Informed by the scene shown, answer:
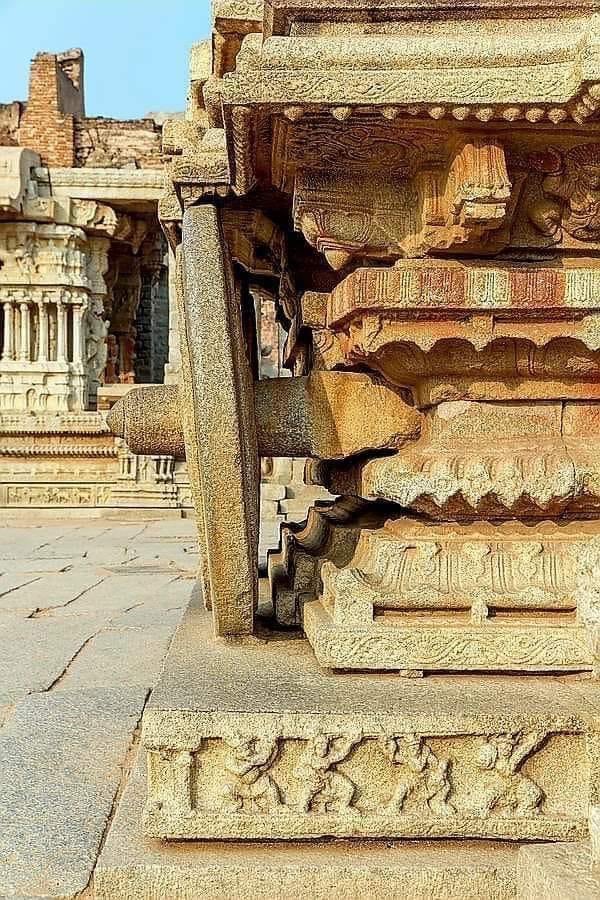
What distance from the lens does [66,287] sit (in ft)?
56.5

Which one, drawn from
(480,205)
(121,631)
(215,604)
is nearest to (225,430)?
(215,604)

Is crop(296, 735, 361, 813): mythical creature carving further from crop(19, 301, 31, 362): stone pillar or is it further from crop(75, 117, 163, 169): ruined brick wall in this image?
crop(75, 117, 163, 169): ruined brick wall

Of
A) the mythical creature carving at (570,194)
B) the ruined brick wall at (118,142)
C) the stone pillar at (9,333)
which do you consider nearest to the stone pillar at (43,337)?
the stone pillar at (9,333)

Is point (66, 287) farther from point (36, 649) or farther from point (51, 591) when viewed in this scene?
point (36, 649)

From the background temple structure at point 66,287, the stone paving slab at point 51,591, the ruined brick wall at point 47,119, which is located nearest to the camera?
the stone paving slab at point 51,591

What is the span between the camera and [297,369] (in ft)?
13.0

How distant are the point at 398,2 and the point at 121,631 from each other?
2.94 meters

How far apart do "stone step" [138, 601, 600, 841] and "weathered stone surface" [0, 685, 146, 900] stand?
0.21 metres

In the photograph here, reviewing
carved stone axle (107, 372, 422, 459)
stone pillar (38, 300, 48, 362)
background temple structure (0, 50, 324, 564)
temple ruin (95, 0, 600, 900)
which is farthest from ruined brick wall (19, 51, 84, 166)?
carved stone axle (107, 372, 422, 459)

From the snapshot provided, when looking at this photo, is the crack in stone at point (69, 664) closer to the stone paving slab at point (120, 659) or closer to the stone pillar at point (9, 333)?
the stone paving slab at point (120, 659)

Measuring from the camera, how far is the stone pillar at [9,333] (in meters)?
17.2

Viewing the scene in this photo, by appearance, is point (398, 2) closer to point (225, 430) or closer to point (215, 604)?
point (225, 430)

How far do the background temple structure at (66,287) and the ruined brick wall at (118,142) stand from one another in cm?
2

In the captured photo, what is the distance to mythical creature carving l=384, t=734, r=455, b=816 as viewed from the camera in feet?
6.24
